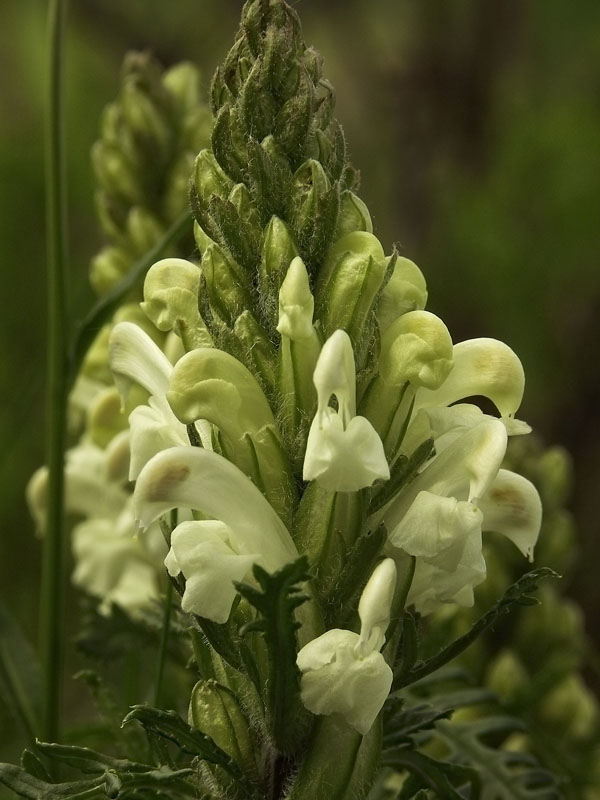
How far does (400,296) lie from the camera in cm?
Answer: 60

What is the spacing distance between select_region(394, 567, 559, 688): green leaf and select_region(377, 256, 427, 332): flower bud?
0.16 metres

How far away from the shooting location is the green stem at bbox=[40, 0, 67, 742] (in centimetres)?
72

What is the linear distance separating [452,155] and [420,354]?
2.75 metres

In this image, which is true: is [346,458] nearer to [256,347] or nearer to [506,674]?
[256,347]

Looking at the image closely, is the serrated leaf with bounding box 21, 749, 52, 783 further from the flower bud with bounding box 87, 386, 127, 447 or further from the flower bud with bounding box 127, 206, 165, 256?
the flower bud with bounding box 127, 206, 165, 256

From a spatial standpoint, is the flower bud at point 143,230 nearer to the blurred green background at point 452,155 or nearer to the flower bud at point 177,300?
the flower bud at point 177,300

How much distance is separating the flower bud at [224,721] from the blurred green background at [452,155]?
141 centimetres

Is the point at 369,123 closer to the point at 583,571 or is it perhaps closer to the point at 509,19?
the point at 509,19

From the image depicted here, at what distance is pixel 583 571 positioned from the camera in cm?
254

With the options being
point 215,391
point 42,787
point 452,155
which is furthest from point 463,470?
point 452,155

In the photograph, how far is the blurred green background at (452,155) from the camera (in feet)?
8.59

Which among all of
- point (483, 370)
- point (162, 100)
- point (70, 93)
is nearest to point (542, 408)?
point (70, 93)

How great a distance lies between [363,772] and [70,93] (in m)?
2.64

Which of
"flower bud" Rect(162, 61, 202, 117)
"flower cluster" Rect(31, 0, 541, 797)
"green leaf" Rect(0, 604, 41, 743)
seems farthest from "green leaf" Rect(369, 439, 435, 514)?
"flower bud" Rect(162, 61, 202, 117)
